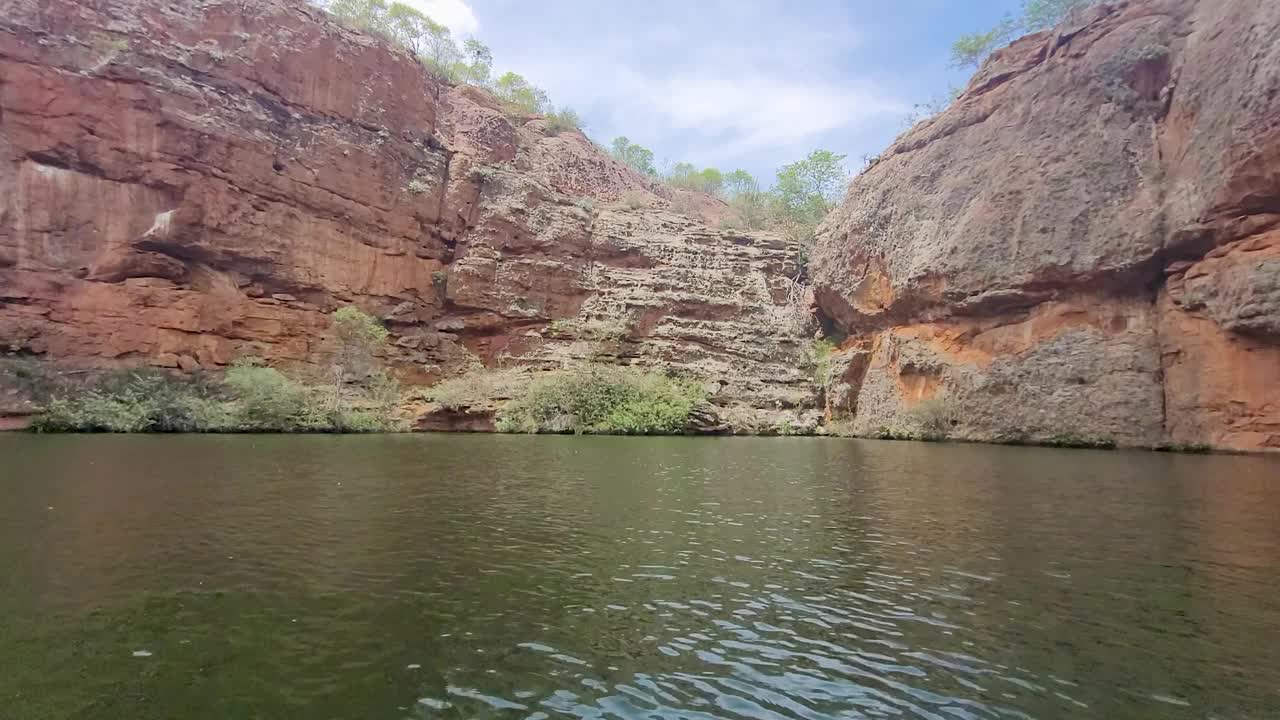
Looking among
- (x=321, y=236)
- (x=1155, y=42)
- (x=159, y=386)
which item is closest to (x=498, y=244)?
(x=321, y=236)

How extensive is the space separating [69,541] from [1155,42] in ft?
109

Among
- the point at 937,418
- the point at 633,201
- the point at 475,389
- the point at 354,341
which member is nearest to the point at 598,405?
the point at 475,389

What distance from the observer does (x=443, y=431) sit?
2992 cm

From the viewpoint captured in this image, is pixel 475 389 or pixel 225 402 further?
pixel 475 389

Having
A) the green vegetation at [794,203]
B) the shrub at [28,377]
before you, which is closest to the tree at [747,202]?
the green vegetation at [794,203]

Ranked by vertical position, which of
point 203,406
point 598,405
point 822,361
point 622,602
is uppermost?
point 822,361

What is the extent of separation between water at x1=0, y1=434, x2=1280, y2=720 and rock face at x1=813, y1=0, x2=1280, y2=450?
12764 millimetres

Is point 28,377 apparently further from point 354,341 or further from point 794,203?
point 794,203

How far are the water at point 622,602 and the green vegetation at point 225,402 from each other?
44.6ft

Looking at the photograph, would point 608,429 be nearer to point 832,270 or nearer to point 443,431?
point 443,431

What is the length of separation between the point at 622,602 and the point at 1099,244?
84.7 feet

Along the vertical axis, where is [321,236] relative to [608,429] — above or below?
above

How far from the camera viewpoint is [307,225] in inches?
1254

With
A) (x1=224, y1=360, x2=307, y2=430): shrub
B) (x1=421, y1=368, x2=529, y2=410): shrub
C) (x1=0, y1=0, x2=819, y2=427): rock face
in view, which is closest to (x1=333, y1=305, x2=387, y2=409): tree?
(x1=0, y1=0, x2=819, y2=427): rock face
